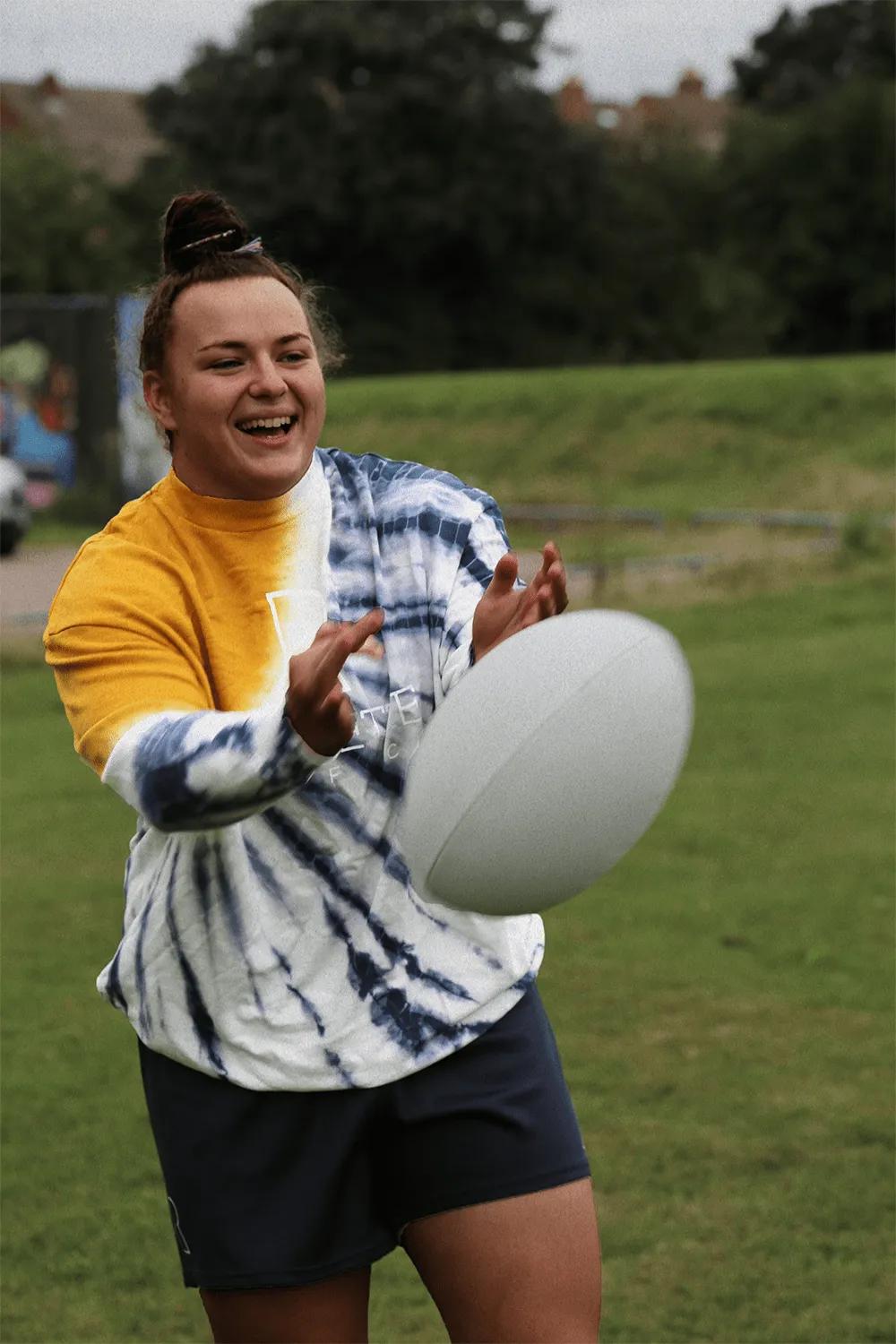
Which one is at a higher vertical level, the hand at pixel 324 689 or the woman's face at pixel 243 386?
the woman's face at pixel 243 386

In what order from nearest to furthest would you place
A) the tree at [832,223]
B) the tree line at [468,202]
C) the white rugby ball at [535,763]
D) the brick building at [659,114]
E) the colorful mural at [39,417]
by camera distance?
the white rugby ball at [535,763] → the colorful mural at [39,417] → the tree at [832,223] → the tree line at [468,202] → the brick building at [659,114]

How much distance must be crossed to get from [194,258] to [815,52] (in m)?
51.8

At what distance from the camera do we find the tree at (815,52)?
48.5m

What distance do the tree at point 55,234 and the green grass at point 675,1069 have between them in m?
34.5

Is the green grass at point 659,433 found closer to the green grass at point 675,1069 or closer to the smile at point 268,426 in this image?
the green grass at point 675,1069

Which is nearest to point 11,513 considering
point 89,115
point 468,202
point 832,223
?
point 468,202

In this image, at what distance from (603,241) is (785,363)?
2270cm

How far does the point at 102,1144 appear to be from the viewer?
15.9 feet

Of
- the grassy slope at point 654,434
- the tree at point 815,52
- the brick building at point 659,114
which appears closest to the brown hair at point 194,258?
the grassy slope at point 654,434

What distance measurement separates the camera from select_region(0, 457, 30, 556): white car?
18.4 m

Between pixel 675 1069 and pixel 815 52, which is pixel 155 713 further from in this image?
pixel 815 52

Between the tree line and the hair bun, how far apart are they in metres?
38.8

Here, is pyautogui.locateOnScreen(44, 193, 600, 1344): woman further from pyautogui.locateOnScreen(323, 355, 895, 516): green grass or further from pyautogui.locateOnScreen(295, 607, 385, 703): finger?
pyautogui.locateOnScreen(323, 355, 895, 516): green grass

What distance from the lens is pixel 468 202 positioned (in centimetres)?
4259
